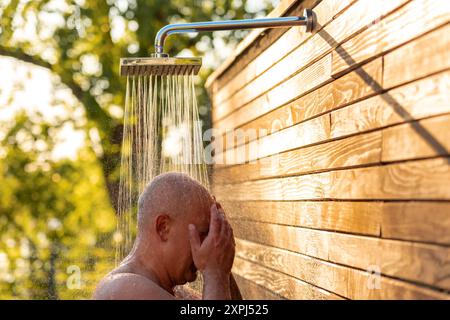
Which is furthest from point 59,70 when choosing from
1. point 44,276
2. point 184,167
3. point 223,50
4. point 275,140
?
point 275,140

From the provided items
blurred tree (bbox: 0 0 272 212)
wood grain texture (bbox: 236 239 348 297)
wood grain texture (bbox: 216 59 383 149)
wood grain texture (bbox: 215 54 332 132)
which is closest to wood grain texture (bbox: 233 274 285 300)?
wood grain texture (bbox: 236 239 348 297)

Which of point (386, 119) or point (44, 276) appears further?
point (44, 276)

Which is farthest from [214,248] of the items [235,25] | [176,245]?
[235,25]

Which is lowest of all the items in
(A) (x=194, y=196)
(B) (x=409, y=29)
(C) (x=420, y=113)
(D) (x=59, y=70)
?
(A) (x=194, y=196)

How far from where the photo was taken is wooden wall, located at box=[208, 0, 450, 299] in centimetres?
192

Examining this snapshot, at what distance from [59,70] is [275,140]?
6.89m

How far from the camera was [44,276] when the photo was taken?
11.4m

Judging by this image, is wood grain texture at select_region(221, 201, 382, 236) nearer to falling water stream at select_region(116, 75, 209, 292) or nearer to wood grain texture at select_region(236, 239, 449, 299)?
wood grain texture at select_region(236, 239, 449, 299)

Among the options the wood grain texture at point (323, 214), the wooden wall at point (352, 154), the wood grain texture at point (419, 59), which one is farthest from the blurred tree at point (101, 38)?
the wood grain texture at point (419, 59)

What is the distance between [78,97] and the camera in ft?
33.9

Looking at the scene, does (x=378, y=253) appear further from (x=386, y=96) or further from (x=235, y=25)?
(x=235, y=25)

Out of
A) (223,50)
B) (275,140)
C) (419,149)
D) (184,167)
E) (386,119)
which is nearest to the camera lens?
(419,149)

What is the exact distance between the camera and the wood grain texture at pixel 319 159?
7.97 feet
